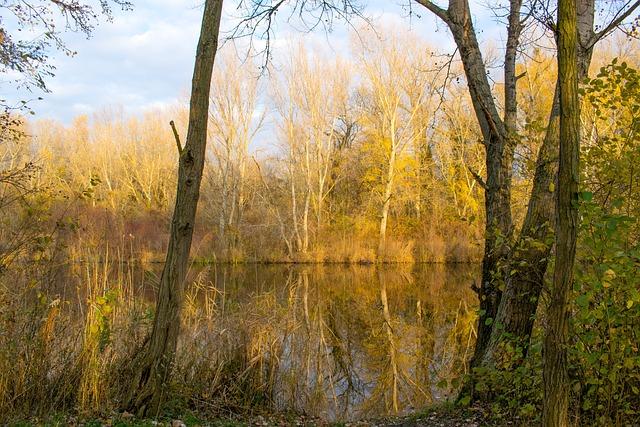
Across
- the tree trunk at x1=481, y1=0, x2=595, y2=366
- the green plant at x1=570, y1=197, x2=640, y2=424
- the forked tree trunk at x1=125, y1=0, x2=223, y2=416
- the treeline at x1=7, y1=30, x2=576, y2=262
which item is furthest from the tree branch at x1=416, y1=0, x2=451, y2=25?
the treeline at x1=7, y1=30, x2=576, y2=262

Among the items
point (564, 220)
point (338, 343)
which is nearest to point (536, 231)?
point (564, 220)

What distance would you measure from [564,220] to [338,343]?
337 inches

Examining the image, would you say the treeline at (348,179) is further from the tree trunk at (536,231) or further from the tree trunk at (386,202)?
the tree trunk at (536,231)

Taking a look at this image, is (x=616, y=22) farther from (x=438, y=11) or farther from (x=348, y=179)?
(x=348, y=179)

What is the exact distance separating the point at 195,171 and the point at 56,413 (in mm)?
2640

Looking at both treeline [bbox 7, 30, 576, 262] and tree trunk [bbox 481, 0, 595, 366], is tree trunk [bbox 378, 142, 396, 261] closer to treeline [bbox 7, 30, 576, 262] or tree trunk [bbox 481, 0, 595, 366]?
treeline [bbox 7, 30, 576, 262]

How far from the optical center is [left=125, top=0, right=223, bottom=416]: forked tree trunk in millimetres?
5047

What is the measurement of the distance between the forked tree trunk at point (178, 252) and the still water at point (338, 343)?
146 cm

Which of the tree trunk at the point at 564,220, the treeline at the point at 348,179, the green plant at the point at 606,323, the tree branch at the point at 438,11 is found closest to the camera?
the tree trunk at the point at 564,220

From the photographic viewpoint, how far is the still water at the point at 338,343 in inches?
265

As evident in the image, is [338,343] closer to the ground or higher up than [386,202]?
closer to the ground

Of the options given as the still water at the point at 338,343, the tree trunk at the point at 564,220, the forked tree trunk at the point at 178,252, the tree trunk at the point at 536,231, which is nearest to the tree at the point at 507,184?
the tree trunk at the point at 536,231

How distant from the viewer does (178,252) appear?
16.9 feet

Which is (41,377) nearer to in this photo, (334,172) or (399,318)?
(399,318)
